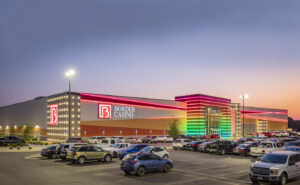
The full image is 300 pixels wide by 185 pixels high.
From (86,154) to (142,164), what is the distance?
8.17 m

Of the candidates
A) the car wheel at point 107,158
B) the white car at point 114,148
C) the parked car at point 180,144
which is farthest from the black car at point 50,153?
the parked car at point 180,144

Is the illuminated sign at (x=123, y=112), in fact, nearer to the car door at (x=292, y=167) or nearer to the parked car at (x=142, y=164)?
the parked car at (x=142, y=164)

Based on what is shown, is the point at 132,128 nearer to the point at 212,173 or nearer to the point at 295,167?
the point at 212,173

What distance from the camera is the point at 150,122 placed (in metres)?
74.8

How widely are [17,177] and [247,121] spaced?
334 ft

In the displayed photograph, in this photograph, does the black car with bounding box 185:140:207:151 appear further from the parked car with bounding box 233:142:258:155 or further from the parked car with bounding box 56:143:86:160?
the parked car with bounding box 56:143:86:160

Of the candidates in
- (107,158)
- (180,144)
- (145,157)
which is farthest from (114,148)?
(180,144)

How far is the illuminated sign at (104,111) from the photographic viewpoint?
63844 mm

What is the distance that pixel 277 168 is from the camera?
16438mm

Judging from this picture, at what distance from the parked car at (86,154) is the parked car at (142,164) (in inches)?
269

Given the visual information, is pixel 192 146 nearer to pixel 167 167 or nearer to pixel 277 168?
pixel 167 167

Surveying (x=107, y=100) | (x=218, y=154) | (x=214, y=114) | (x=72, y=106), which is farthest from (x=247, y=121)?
(x=218, y=154)

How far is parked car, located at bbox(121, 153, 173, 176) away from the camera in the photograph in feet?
65.3

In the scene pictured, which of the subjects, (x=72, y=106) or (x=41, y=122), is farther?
(x=41, y=122)
